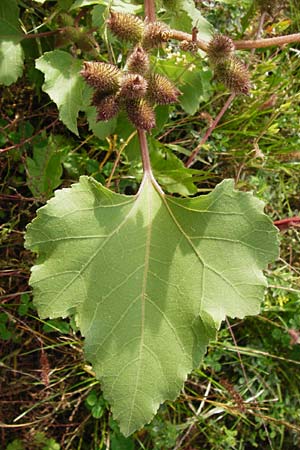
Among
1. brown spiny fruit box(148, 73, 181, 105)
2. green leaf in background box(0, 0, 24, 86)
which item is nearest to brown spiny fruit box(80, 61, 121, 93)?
brown spiny fruit box(148, 73, 181, 105)

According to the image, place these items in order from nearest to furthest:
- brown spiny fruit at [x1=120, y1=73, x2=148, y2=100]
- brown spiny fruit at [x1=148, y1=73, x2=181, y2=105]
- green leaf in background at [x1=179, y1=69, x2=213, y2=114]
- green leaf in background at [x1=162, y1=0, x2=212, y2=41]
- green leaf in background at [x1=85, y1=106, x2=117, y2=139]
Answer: brown spiny fruit at [x1=120, y1=73, x2=148, y2=100] → brown spiny fruit at [x1=148, y1=73, x2=181, y2=105] → green leaf in background at [x1=162, y1=0, x2=212, y2=41] → green leaf in background at [x1=85, y1=106, x2=117, y2=139] → green leaf in background at [x1=179, y1=69, x2=213, y2=114]

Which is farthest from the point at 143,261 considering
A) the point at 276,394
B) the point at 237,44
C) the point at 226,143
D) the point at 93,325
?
the point at 276,394

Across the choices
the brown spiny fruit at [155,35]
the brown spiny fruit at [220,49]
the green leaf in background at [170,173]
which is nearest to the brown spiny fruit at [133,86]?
the brown spiny fruit at [155,35]

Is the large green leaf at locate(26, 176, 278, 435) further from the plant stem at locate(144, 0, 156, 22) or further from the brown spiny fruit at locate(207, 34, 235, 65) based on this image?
the plant stem at locate(144, 0, 156, 22)

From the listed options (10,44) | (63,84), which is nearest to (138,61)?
(63,84)

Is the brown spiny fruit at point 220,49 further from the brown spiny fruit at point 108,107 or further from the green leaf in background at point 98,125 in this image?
the green leaf in background at point 98,125
